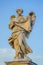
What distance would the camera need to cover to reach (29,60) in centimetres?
1253

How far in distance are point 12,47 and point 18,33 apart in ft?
2.60

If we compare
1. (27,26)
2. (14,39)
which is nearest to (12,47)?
(14,39)

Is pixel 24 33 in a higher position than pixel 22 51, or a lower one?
higher

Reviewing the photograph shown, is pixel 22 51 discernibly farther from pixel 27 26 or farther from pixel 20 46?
pixel 27 26

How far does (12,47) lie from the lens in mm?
13258

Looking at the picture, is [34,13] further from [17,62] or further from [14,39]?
[17,62]

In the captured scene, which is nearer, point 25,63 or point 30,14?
point 25,63

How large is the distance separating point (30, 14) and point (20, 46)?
169 cm

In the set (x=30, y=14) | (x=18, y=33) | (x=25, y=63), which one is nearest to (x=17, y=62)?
(x=25, y=63)

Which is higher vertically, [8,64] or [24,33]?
[24,33]

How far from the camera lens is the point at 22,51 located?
1293 cm

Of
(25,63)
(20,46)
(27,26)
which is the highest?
(27,26)

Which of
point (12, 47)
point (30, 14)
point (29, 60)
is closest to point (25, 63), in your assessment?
point (29, 60)

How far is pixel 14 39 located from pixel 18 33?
1.17 feet
